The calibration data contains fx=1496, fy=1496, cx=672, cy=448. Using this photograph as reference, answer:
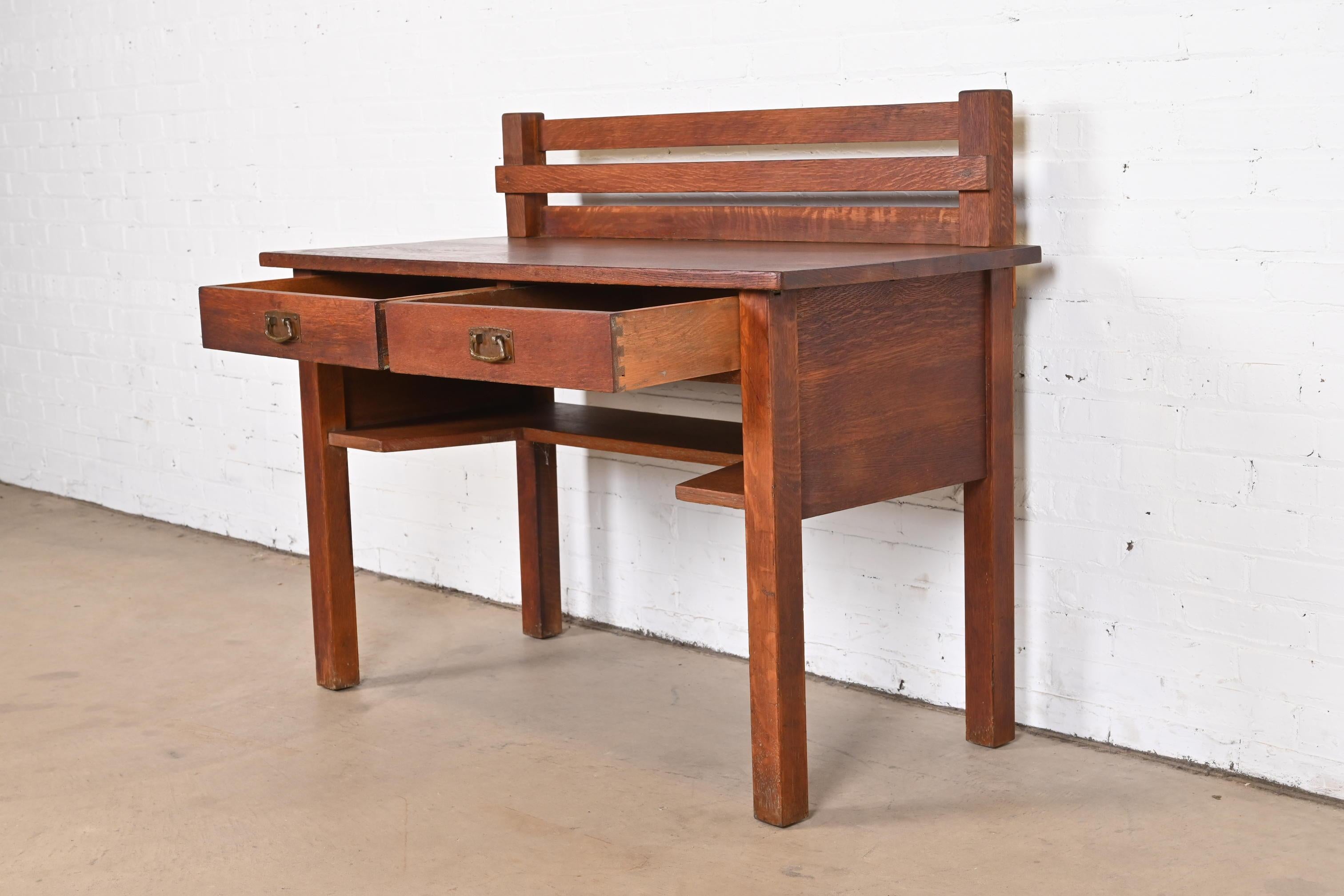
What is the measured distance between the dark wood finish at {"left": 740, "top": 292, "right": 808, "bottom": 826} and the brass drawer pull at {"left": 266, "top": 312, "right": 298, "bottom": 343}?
0.88 metres

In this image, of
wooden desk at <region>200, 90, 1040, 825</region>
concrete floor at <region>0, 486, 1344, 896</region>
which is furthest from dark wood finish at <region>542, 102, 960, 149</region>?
concrete floor at <region>0, 486, 1344, 896</region>

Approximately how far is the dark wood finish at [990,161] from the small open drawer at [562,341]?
0.50m

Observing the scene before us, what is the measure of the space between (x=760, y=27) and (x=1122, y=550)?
1293 millimetres

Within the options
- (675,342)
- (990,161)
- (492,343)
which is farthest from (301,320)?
→ (990,161)

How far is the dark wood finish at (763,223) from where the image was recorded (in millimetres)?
2754

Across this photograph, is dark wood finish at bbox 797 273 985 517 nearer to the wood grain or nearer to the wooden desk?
the wooden desk

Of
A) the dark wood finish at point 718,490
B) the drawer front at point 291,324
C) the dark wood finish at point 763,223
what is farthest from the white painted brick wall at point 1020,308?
the drawer front at point 291,324

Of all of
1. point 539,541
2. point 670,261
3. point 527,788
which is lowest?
point 527,788

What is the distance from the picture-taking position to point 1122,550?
274 cm

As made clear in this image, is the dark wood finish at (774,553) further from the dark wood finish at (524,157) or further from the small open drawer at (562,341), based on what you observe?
the dark wood finish at (524,157)

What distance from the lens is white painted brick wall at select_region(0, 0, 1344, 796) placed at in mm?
2498

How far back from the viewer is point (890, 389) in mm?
2490

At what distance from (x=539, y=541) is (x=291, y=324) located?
0.98 meters

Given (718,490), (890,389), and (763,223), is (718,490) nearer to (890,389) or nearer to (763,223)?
(890,389)
